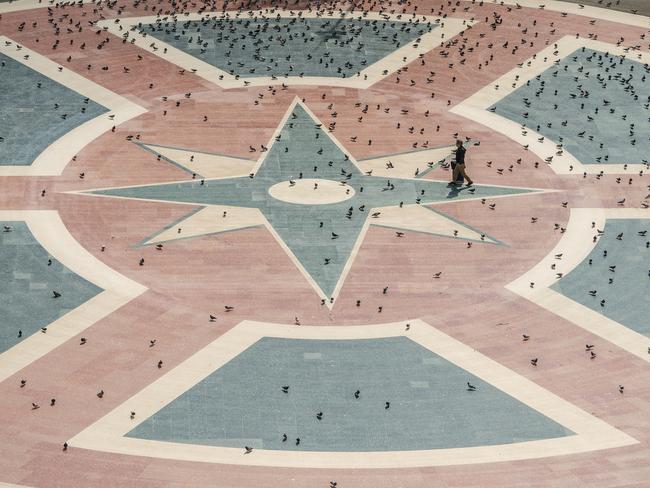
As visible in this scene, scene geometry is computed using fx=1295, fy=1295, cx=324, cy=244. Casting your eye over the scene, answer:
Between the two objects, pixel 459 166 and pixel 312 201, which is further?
pixel 459 166

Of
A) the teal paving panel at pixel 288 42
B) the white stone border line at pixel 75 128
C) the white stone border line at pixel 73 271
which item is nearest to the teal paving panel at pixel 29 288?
the white stone border line at pixel 73 271

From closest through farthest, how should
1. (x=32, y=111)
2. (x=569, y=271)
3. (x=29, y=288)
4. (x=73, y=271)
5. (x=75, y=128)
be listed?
(x=29, y=288)
(x=73, y=271)
(x=569, y=271)
(x=75, y=128)
(x=32, y=111)

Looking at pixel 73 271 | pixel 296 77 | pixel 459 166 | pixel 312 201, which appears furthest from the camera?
pixel 296 77

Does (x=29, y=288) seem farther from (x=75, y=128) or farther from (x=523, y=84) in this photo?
(x=523, y=84)

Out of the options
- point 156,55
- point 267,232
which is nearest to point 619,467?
point 267,232

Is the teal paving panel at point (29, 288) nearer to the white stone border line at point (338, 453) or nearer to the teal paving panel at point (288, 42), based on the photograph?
the white stone border line at point (338, 453)

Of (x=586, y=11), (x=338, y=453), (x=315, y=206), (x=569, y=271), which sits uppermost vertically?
(x=586, y=11)

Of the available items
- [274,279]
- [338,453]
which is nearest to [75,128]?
[274,279]

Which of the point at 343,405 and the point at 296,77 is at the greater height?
the point at 296,77
